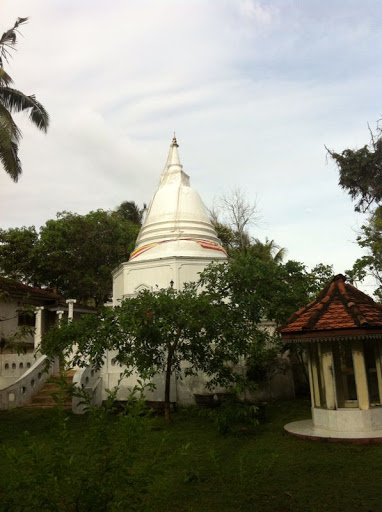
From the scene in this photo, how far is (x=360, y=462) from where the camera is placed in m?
7.08

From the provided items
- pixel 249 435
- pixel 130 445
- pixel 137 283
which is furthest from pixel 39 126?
pixel 130 445

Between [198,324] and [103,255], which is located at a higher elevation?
[103,255]

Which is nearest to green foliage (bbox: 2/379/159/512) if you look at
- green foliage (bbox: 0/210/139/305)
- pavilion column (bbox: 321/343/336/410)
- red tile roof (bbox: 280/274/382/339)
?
red tile roof (bbox: 280/274/382/339)

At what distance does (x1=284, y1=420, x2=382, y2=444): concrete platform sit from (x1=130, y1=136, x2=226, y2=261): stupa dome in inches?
355

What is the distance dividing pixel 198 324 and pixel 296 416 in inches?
156

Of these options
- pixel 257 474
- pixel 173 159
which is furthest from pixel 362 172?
pixel 257 474

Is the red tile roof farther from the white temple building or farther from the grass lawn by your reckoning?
the white temple building

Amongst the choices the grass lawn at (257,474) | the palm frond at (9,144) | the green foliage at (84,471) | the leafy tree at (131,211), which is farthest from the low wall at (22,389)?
the leafy tree at (131,211)

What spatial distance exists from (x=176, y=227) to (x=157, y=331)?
31.3 feet

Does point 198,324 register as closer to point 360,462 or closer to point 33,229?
point 360,462

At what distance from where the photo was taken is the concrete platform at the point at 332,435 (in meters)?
8.17

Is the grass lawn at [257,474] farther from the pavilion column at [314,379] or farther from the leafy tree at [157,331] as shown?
the leafy tree at [157,331]

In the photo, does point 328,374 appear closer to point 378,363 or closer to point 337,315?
point 378,363

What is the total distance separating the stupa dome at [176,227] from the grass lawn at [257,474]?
365 inches
